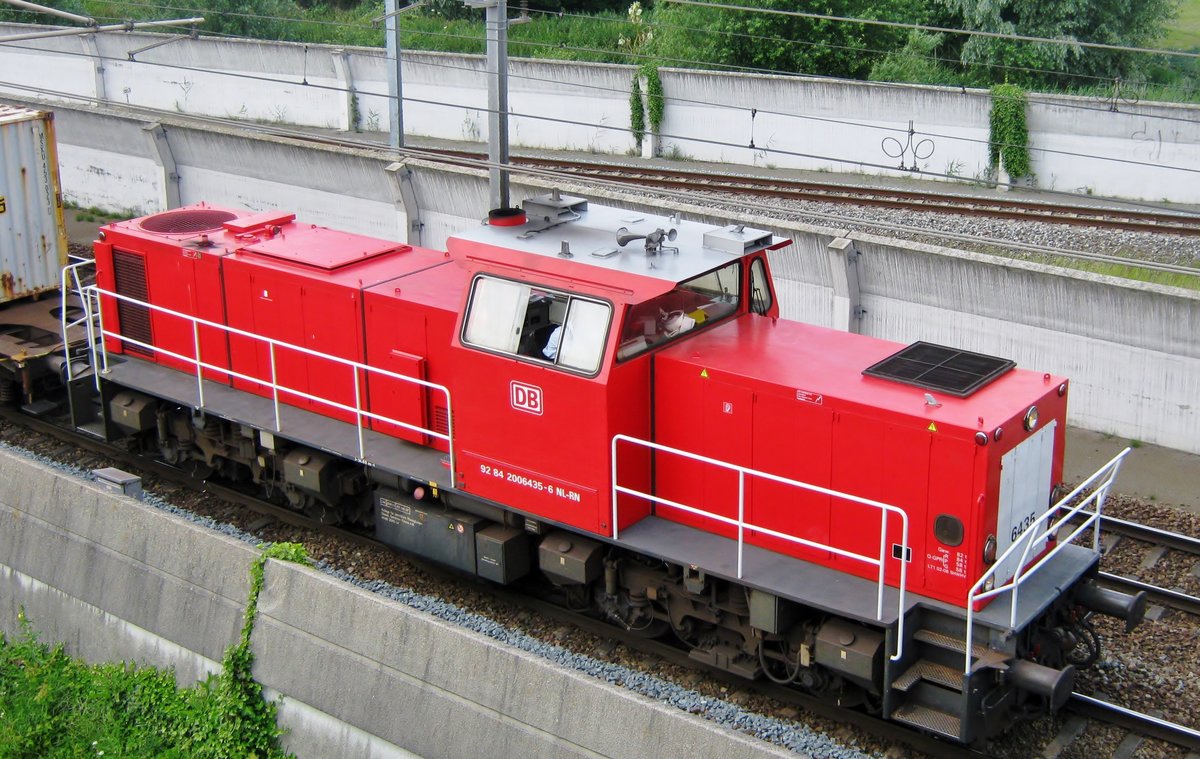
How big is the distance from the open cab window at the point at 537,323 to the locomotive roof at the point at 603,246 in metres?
0.19

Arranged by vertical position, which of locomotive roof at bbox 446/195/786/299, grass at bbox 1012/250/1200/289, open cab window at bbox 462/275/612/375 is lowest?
grass at bbox 1012/250/1200/289

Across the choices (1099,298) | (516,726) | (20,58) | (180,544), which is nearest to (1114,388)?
(1099,298)

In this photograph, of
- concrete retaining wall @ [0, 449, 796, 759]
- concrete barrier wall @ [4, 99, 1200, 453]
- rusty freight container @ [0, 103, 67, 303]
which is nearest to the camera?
concrete retaining wall @ [0, 449, 796, 759]

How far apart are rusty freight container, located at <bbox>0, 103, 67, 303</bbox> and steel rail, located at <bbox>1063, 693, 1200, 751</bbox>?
13.4 meters

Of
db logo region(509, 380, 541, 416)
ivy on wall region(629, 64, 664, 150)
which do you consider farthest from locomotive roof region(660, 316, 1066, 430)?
ivy on wall region(629, 64, 664, 150)

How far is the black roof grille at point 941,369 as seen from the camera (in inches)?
340

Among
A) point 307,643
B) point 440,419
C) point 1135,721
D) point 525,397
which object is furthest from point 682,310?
point 1135,721

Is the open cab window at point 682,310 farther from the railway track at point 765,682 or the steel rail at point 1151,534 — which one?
the steel rail at point 1151,534

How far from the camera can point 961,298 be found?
46.8 ft

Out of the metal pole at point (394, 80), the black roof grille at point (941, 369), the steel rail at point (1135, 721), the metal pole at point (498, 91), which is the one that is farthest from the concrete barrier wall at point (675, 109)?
the steel rail at point (1135, 721)

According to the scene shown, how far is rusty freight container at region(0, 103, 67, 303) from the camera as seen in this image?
49.4 ft

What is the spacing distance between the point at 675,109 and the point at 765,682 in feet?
68.4

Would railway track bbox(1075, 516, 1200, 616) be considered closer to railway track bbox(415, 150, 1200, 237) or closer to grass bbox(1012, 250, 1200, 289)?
grass bbox(1012, 250, 1200, 289)

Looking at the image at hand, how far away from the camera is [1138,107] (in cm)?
2323
